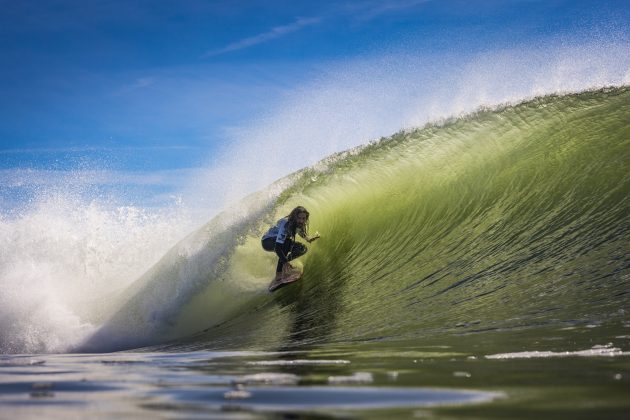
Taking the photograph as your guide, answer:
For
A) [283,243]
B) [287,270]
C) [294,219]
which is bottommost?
[287,270]

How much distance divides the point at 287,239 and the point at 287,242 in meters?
0.05

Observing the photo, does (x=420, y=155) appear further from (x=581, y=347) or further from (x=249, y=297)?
(x=581, y=347)

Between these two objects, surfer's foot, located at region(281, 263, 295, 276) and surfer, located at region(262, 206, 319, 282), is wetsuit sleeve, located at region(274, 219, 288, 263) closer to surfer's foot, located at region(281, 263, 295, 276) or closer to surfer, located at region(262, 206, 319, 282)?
surfer, located at region(262, 206, 319, 282)

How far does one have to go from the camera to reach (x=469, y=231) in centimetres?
996

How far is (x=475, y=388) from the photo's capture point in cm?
296

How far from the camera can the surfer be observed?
1010 cm

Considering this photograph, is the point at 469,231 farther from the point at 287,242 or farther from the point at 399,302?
the point at 287,242

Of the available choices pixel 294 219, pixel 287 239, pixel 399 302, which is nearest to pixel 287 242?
pixel 287 239

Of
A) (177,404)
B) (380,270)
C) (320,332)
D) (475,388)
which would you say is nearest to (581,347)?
(475,388)

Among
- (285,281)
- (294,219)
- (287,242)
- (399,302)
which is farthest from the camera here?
(285,281)

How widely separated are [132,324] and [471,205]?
19.4 feet

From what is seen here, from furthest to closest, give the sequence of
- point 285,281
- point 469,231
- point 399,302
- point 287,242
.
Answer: point 285,281, point 287,242, point 469,231, point 399,302

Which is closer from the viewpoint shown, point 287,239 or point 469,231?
point 469,231

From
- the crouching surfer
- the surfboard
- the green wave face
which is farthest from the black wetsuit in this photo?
the green wave face
